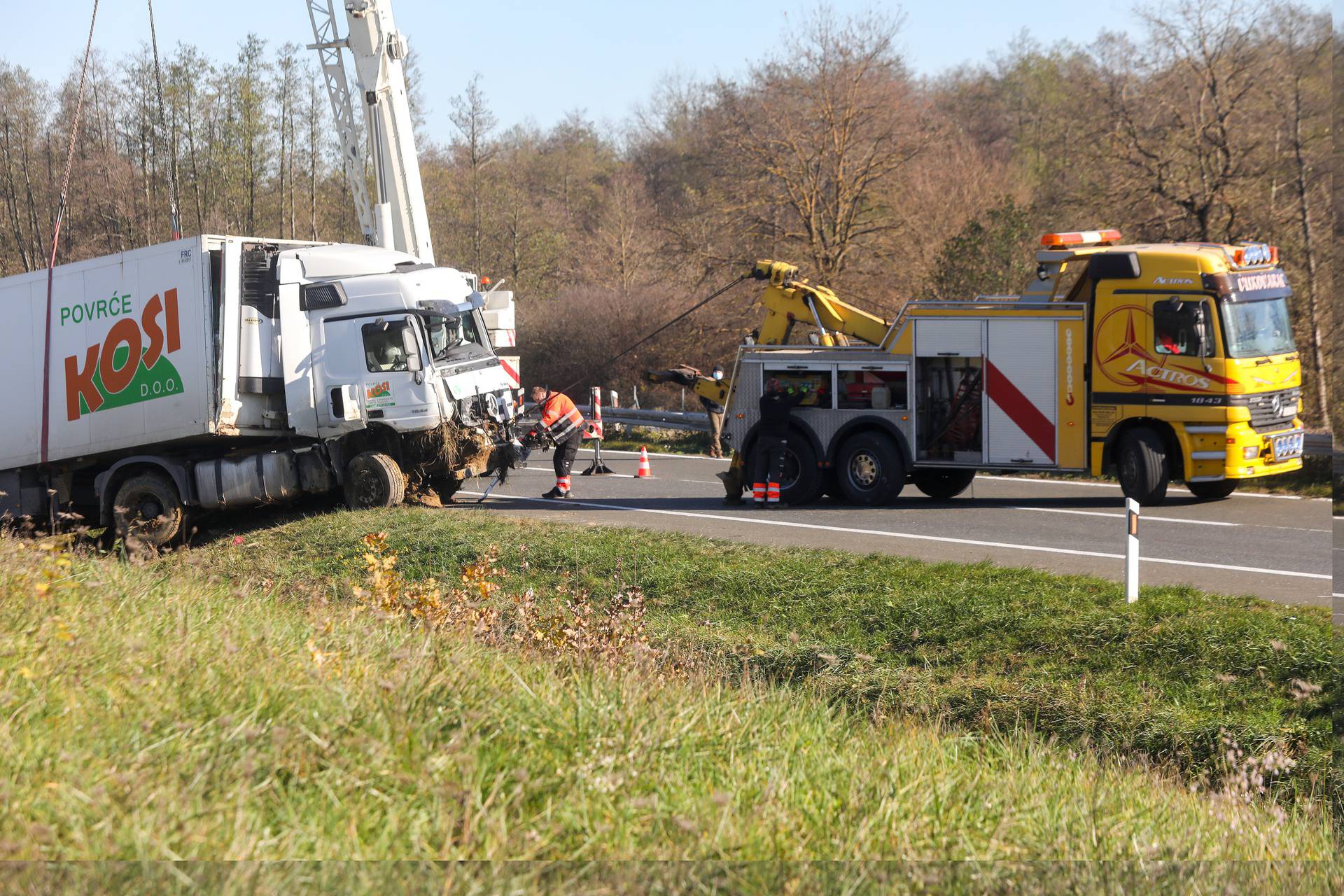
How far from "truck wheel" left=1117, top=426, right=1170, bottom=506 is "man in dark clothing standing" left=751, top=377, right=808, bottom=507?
404cm

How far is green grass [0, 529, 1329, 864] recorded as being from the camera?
132 inches

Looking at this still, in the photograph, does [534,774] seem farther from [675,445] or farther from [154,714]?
[675,445]

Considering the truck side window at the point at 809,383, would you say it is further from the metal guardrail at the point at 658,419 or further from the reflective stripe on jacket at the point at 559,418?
the metal guardrail at the point at 658,419

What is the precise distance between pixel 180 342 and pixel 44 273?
7.77ft

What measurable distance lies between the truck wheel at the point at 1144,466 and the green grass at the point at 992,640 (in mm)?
4634

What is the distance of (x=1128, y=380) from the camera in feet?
47.6

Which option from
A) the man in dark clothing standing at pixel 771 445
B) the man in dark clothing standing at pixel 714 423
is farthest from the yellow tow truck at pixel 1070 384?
the man in dark clothing standing at pixel 714 423

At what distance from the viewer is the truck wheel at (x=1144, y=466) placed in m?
14.3

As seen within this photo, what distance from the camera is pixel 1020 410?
49.3 ft

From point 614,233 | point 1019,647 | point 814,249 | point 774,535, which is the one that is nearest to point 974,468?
point 774,535

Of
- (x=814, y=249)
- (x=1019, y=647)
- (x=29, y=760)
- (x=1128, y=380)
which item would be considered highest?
(x=814, y=249)

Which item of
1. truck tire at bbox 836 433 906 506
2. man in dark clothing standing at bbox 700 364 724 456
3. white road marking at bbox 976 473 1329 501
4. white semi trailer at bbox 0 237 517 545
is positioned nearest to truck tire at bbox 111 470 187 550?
white semi trailer at bbox 0 237 517 545

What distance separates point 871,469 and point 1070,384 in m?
2.67

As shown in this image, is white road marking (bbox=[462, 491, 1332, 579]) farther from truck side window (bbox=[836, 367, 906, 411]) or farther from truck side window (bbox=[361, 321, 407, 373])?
truck side window (bbox=[361, 321, 407, 373])
